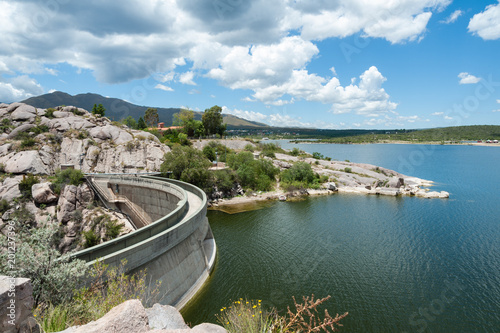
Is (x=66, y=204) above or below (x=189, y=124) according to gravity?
below

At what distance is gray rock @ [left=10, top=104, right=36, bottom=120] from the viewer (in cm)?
5385

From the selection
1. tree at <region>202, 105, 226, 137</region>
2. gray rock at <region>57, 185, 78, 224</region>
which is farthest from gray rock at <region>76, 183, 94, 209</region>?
tree at <region>202, 105, 226, 137</region>

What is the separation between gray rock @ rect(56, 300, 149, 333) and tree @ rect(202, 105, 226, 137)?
286 ft

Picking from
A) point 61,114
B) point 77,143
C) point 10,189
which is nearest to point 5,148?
point 77,143

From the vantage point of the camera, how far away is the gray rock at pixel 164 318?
302 inches

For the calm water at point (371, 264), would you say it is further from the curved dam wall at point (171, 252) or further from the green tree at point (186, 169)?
the green tree at point (186, 169)

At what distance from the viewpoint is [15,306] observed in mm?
5348

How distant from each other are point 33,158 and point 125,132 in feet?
62.2

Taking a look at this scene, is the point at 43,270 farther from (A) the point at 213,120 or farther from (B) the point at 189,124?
(A) the point at 213,120

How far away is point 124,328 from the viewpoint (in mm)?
5574

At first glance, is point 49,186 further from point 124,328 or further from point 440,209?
point 440,209

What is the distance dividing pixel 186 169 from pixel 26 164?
24.5m

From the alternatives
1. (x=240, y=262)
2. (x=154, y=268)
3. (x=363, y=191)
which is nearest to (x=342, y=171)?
(x=363, y=191)

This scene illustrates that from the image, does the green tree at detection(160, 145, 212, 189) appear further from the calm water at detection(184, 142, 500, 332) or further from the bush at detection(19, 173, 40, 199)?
the bush at detection(19, 173, 40, 199)
